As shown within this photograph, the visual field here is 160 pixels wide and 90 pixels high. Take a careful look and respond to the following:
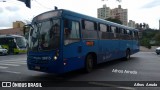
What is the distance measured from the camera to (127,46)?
768 inches

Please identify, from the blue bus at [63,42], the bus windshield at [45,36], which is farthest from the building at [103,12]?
the bus windshield at [45,36]

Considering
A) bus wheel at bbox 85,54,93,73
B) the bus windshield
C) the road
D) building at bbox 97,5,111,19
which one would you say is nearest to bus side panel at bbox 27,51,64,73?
the bus windshield

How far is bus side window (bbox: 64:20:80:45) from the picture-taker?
33.1 feet

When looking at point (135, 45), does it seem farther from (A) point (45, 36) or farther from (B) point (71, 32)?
(A) point (45, 36)

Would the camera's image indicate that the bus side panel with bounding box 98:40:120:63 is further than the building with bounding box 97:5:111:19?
No

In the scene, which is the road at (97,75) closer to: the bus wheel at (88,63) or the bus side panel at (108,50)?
the bus wheel at (88,63)

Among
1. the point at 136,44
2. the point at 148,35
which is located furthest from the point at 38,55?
the point at 148,35

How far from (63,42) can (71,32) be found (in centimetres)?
84

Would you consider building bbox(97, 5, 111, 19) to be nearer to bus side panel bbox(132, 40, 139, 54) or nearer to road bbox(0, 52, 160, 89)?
bus side panel bbox(132, 40, 139, 54)

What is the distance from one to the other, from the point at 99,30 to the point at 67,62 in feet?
13.9

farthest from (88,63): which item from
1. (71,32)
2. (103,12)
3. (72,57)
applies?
(103,12)

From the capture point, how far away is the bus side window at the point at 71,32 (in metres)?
10.1

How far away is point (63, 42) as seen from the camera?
32.3ft

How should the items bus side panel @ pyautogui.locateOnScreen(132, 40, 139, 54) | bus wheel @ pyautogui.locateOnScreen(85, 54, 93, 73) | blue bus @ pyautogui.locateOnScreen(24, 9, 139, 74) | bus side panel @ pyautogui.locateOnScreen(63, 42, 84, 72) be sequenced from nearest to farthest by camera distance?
blue bus @ pyautogui.locateOnScreen(24, 9, 139, 74) < bus side panel @ pyautogui.locateOnScreen(63, 42, 84, 72) < bus wheel @ pyautogui.locateOnScreen(85, 54, 93, 73) < bus side panel @ pyautogui.locateOnScreen(132, 40, 139, 54)
